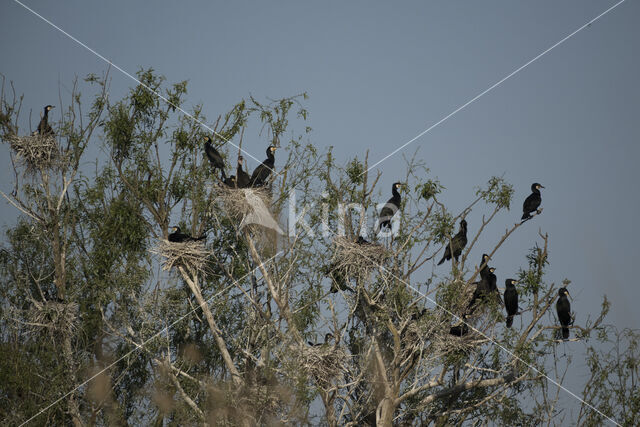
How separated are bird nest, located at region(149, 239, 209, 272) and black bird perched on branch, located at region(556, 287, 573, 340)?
618cm

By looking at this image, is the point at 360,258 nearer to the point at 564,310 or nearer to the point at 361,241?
the point at 361,241

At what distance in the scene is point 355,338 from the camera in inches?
629

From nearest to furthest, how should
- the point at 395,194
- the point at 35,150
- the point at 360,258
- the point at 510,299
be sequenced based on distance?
the point at 510,299
the point at 360,258
the point at 395,194
the point at 35,150

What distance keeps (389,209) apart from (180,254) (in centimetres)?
400

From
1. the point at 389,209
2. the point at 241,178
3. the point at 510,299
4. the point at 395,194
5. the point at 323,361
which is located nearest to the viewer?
the point at 323,361

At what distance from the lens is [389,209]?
54.8ft

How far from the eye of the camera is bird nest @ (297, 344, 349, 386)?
1446 centimetres

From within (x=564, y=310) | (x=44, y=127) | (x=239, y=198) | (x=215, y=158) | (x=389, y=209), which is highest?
(x=44, y=127)

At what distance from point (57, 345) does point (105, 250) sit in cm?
299

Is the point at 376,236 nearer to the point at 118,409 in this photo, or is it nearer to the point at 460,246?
the point at 460,246

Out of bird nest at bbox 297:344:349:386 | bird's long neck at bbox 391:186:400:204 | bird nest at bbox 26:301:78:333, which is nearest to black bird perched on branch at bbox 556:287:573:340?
bird nest at bbox 297:344:349:386

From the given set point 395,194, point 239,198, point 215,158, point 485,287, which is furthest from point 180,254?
point 485,287

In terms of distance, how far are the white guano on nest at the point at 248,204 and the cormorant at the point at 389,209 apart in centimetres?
203

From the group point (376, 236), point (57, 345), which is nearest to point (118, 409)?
point (57, 345)
